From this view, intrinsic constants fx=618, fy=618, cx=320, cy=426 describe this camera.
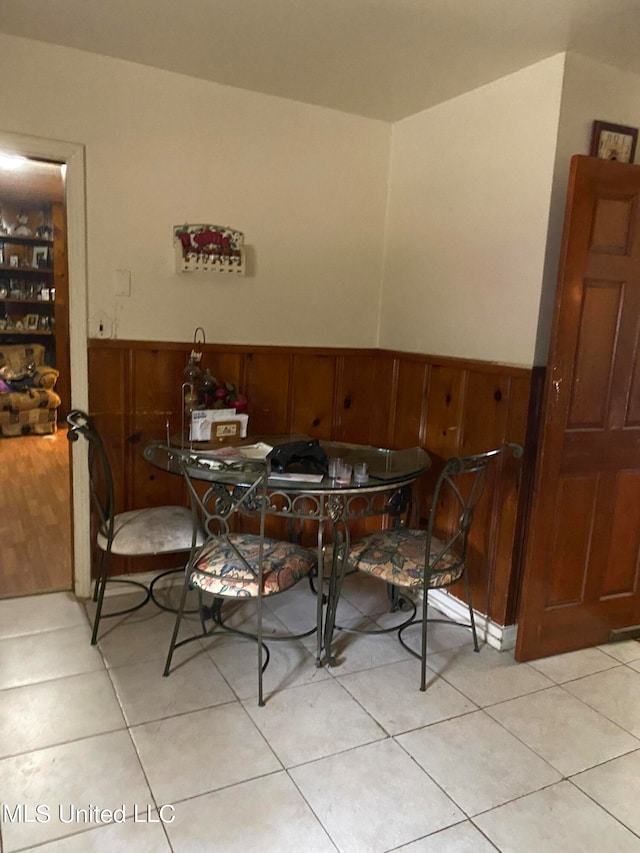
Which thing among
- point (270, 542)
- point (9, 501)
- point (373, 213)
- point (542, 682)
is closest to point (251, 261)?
point (373, 213)

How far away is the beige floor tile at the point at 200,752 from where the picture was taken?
1.77 meters

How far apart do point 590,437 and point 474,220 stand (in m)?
1.04

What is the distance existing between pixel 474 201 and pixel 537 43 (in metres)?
0.63

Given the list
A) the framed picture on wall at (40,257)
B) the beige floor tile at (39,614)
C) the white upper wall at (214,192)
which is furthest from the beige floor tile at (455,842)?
the framed picture on wall at (40,257)

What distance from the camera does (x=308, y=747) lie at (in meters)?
1.94

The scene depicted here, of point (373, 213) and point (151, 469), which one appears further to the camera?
point (373, 213)

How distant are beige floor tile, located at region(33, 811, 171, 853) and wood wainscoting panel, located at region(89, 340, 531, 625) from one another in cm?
147

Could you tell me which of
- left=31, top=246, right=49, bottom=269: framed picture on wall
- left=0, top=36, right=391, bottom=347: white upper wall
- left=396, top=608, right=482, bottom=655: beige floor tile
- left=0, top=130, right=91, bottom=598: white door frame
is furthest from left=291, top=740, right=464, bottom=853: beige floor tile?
left=31, top=246, right=49, bottom=269: framed picture on wall

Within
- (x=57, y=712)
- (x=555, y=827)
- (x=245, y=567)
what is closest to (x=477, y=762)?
(x=555, y=827)

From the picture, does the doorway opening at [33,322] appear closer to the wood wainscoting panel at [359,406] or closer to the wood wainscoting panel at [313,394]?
the wood wainscoting panel at [359,406]

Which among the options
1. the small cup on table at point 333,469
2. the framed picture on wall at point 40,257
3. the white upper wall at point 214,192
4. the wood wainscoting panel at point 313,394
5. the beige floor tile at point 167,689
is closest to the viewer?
the beige floor tile at point 167,689

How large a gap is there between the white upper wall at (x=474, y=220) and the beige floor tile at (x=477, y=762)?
1.35 metres

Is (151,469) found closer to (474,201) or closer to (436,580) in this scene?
(436,580)

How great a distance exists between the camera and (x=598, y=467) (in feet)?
8.12
